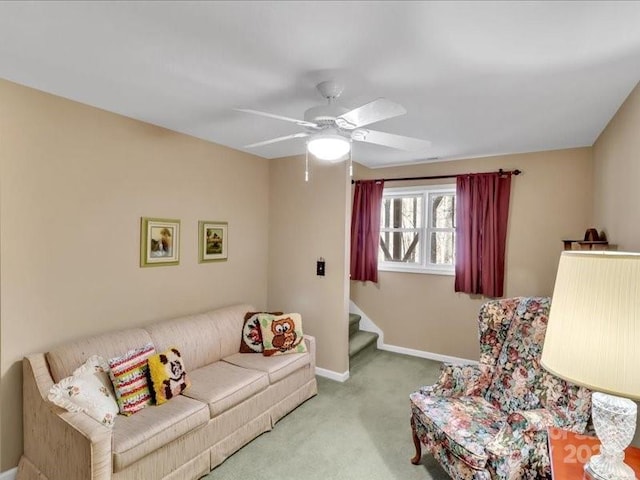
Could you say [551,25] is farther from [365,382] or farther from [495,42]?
[365,382]

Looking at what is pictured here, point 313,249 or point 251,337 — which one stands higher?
point 313,249

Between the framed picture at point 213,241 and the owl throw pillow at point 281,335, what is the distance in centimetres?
79

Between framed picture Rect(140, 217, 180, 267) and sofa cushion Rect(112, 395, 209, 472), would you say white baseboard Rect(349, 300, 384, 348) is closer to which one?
framed picture Rect(140, 217, 180, 267)

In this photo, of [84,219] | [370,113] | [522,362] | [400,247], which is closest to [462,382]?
[522,362]

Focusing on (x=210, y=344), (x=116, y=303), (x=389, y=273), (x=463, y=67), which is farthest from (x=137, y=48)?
(x=389, y=273)

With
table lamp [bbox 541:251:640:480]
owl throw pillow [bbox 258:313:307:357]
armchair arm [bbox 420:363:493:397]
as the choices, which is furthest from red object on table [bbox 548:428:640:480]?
owl throw pillow [bbox 258:313:307:357]

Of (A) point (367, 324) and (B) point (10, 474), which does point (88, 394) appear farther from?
(A) point (367, 324)

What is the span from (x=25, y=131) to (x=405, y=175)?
380cm

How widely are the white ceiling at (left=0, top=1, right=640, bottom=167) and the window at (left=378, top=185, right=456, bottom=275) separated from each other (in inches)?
66.5

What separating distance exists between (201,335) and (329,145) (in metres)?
2.02

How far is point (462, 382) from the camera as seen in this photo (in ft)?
8.18

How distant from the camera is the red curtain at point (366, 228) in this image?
4602 millimetres

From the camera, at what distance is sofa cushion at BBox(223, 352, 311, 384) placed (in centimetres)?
291

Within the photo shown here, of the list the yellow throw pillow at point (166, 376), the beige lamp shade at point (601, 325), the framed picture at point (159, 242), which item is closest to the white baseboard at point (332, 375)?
the yellow throw pillow at point (166, 376)
